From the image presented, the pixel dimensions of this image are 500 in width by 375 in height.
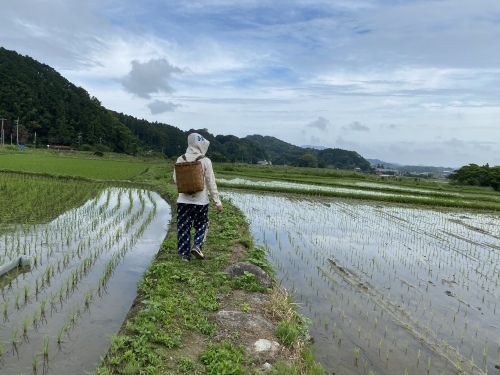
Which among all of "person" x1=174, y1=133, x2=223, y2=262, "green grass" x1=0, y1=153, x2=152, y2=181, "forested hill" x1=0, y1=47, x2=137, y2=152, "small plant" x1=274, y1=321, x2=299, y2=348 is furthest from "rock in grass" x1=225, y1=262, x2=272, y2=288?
"forested hill" x1=0, y1=47, x2=137, y2=152

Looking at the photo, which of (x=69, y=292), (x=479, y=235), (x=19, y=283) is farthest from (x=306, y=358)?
(x=479, y=235)

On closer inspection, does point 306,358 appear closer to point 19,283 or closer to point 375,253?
point 19,283

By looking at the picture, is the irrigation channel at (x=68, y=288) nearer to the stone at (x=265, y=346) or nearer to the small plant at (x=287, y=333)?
the stone at (x=265, y=346)

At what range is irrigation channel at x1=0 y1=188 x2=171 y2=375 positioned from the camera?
3.28 meters

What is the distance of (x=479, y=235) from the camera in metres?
10.9

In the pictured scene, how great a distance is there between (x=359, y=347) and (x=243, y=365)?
1.45 m

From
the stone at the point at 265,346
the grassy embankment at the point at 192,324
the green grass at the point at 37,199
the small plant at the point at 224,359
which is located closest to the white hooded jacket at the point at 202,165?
the grassy embankment at the point at 192,324

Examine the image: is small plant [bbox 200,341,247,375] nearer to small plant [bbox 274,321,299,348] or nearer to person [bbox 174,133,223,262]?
small plant [bbox 274,321,299,348]

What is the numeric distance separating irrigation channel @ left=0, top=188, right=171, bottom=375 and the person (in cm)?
85

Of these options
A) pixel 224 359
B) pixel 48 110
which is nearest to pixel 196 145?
pixel 224 359

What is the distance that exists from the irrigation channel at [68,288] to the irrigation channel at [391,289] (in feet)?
7.26

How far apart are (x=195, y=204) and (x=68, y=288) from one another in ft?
6.34

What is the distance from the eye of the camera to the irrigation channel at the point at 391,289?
3850mm

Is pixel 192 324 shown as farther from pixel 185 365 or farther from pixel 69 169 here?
pixel 69 169
